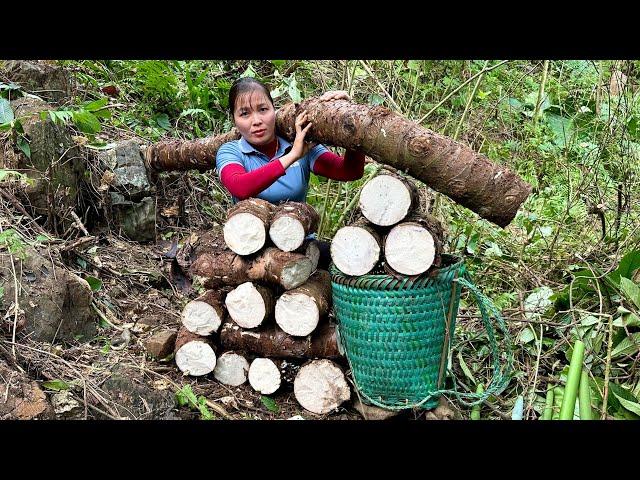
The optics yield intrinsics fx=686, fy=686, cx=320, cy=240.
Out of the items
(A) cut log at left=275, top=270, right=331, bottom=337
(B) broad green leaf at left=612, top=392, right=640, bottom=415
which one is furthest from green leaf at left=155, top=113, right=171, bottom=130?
(B) broad green leaf at left=612, top=392, right=640, bottom=415

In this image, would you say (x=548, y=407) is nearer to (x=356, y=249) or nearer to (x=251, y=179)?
(x=356, y=249)

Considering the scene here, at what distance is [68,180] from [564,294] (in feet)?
9.55

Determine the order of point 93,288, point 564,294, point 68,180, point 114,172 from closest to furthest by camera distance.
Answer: point 564,294, point 93,288, point 68,180, point 114,172

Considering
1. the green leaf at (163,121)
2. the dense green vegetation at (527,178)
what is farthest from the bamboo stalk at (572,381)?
the green leaf at (163,121)

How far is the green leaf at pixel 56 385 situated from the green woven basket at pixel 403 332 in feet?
4.04

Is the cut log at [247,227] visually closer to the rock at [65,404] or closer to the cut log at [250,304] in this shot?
the cut log at [250,304]

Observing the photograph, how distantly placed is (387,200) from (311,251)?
0.58 meters

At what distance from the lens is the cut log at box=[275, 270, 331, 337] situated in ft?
10.2

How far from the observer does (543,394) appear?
10.4ft

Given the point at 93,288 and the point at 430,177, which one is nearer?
the point at 430,177

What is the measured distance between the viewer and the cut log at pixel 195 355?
3.29 metres

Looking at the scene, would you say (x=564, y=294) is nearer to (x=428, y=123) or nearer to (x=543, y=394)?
(x=543, y=394)

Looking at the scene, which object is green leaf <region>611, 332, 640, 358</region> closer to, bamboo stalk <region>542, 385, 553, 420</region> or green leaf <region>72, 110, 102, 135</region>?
bamboo stalk <region>542, 385, 553, 420</region>

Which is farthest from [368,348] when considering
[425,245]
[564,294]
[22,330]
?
[22,330]
